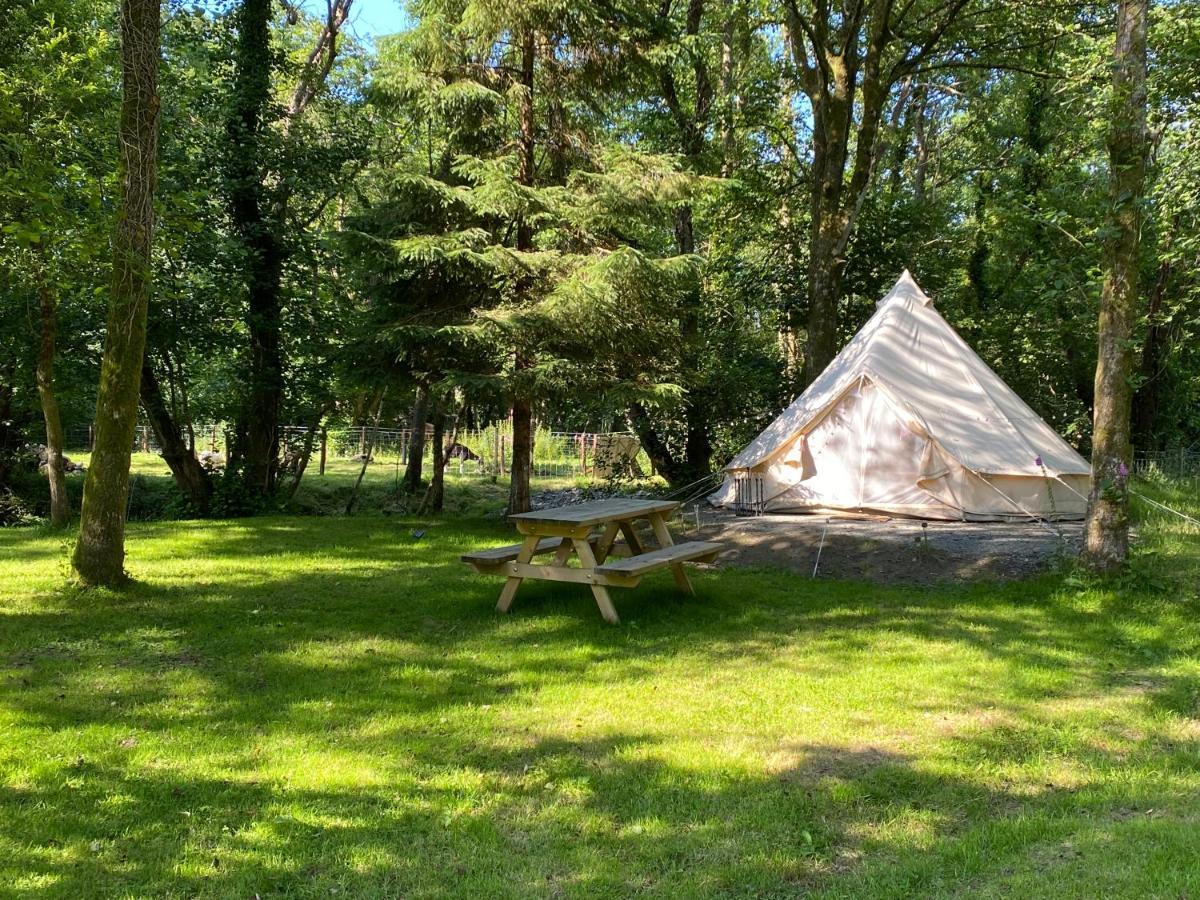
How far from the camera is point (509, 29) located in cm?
1020

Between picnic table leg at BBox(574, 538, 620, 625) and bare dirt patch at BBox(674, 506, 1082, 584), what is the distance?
2.84 metres

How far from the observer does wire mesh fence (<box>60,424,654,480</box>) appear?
18875 mm

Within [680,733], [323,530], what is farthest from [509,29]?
[680,733]

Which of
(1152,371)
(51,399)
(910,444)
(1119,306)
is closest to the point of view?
(1119,306)

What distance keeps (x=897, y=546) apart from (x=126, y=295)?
7549mm

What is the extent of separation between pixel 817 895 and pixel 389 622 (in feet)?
13.9

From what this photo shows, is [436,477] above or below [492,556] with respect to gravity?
above

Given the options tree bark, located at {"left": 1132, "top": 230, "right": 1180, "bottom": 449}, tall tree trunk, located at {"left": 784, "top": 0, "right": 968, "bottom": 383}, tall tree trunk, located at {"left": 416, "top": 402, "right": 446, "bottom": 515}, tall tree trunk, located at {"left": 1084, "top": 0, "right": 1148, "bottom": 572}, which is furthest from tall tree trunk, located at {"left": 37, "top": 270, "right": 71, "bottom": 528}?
tree bark, located at {"left": 1132, "top": 230, "right": 1180, "bottom": 449}

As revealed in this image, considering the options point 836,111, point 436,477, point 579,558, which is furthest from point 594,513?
point 836,111

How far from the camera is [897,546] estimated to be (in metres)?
8.73

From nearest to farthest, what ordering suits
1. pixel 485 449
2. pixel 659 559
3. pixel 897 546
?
pixel 659 559, pixel 897 546, pixel 485 449

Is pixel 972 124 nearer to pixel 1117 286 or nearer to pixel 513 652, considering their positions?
pixel 1117 286

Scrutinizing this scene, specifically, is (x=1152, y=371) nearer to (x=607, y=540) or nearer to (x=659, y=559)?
(x=607, y=540)

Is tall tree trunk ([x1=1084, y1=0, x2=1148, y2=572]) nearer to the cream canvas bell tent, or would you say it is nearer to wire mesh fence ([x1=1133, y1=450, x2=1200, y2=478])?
the cream canvas bell tent
